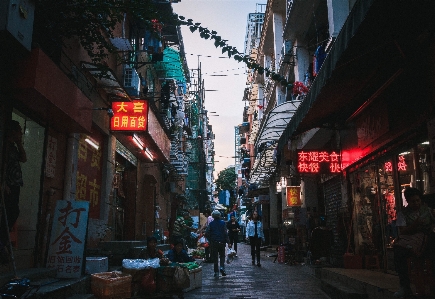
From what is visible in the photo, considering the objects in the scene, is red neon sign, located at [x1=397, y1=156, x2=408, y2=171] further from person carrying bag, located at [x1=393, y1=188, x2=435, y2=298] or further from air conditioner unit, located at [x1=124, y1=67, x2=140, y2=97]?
air conditioner unit, located at [x1=124, y1=67, x2=140, y2=97]

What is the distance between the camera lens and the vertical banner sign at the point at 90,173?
10.7m

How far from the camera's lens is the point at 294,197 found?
62.4 feet

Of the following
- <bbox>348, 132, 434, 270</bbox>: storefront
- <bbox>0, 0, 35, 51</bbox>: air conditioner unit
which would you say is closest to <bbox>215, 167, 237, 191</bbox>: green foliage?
<bbox>348, 132, 434, 270</bbox>: storefront

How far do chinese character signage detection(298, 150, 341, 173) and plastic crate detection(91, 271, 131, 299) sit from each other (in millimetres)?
7145

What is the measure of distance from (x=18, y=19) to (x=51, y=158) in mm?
3723

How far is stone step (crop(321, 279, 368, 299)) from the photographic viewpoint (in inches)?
266

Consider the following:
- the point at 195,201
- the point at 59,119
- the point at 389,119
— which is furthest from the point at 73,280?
the point at 195,201

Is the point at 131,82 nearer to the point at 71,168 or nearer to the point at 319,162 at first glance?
the point at 71,168

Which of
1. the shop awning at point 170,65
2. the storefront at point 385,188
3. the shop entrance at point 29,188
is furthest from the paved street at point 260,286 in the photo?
the shop awning at point 170,65

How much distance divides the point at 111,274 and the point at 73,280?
2.39ft

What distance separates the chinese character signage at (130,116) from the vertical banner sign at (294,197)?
9.34 metres

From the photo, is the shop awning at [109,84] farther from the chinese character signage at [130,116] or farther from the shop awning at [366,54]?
the shop awning at [366,54]

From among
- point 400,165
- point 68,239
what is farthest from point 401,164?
point 68,239

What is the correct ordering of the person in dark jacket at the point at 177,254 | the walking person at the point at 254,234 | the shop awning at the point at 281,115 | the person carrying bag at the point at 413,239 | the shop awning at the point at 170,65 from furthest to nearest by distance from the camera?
the shop awning at the point at 170,65 → the shop awning at the point at 281,115 → the walking person at the point at 254,234 → the person in dark jacket at the point at 177,254 → the person carrying bag at the point at 413,239
